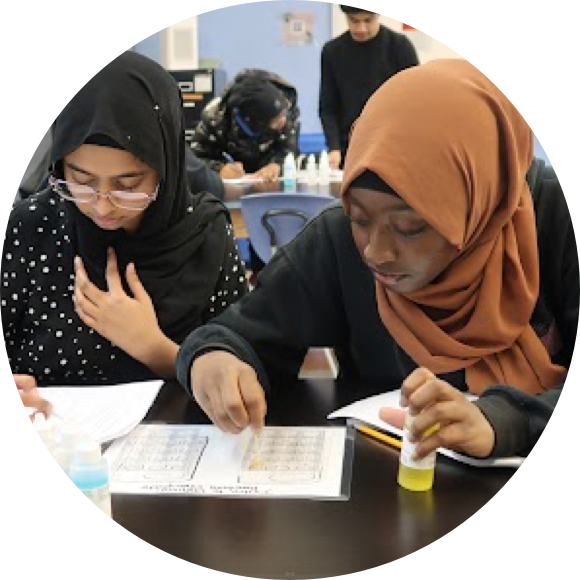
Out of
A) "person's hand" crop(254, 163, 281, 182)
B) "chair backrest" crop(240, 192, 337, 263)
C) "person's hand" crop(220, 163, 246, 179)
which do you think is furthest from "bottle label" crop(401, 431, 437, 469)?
"person's hand" crop(254, 163, 281, 182)

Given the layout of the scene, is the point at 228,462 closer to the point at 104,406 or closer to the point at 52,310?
the point at 104,406

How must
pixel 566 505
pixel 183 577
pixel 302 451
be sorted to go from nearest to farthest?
pixel 183 577
pixel 566 505
pixel 302 451

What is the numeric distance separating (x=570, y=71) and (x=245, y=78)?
0.53 m

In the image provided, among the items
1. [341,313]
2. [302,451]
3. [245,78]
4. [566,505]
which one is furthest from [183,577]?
[245,78]

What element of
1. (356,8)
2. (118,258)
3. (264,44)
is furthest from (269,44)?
(118,258)

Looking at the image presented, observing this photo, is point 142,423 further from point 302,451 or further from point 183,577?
point 183,577

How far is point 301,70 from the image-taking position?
3.49 feet

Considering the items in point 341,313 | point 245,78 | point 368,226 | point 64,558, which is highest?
point 245,78

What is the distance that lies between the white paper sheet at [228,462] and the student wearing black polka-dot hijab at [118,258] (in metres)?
0.22

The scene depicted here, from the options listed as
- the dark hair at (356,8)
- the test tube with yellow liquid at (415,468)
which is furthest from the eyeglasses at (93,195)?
the test tube with yellow liquid at (415,468)

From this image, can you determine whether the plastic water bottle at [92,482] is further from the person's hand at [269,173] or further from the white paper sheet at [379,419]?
the person's hand at [269,173]

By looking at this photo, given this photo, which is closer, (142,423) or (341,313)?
(142,423)

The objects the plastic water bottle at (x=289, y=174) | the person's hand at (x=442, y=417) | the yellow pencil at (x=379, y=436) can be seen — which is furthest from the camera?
the plastic water bottle at (x=289, y=174)

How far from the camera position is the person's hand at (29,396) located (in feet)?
3.02
